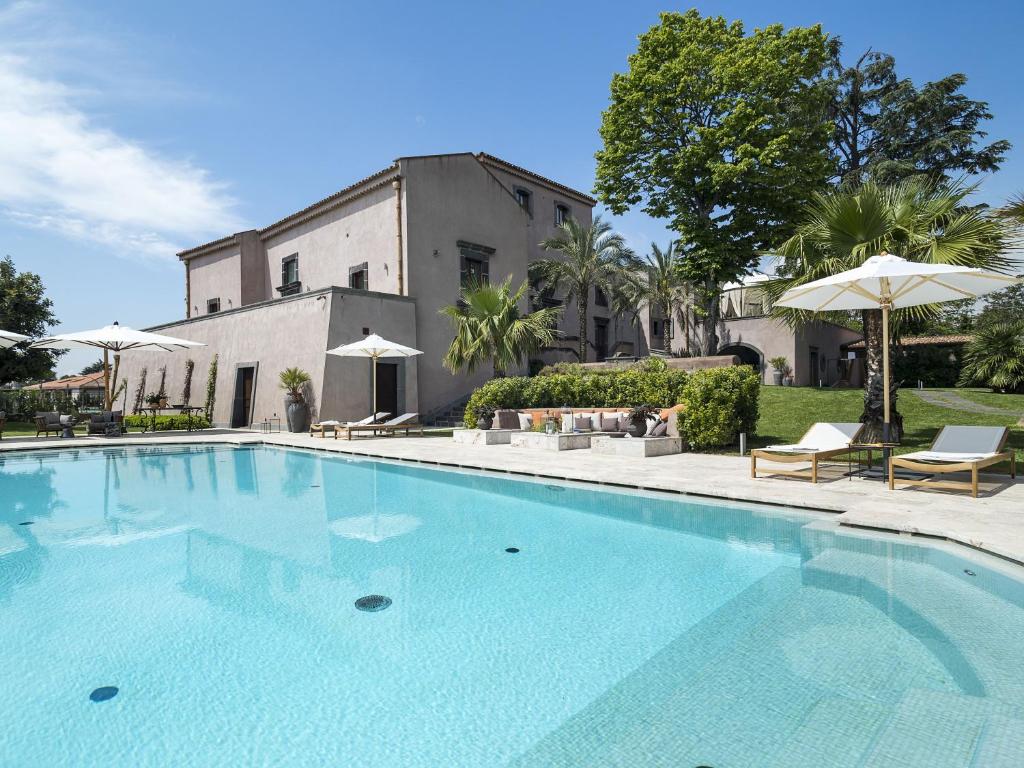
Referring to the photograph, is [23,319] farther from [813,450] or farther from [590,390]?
[813,450]

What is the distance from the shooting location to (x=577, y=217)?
3061 centimetres

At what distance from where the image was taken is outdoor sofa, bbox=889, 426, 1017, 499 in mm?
6832

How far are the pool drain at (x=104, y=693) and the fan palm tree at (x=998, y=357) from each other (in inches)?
960

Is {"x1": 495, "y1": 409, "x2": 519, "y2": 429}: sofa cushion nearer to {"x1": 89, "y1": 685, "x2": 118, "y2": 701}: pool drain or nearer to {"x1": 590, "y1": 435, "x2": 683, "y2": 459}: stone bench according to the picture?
{"x1": 590, "y1": 435, "x2": 683, "y2": 459}: stone bench

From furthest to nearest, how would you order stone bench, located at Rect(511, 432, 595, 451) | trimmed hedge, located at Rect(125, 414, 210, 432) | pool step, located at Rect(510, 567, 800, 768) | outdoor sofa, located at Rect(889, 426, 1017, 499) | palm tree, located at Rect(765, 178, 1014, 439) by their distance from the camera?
trimmed hedge, located at Rect(125, 414, 210, 432)
stone bench, located at Rect(511, 432, 595, 451)
palm tree, located at Rect(765, 178, 1014, 439)
outdoor sofa, located at Rect(889, 426, 1017, 499)
pool step, located at Rect(510, 567, 800, 768)

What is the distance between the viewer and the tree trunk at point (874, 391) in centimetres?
1013

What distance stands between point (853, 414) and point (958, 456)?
8539 millimetres

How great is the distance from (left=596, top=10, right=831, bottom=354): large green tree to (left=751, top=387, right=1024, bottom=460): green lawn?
141 inches

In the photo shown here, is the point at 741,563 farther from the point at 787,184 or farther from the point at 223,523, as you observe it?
the point at 787,184

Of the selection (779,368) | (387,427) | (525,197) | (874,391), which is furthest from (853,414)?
(525,197)

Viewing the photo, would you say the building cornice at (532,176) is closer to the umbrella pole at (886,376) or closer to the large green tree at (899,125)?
the large green tree at (899,125)

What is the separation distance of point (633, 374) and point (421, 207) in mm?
11312

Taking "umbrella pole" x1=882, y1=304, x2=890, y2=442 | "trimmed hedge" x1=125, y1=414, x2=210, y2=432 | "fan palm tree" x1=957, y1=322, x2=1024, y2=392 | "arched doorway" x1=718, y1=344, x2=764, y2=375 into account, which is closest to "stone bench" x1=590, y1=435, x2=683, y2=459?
"umbrella pole" x1=882, y1=304, x2=890, y2=442

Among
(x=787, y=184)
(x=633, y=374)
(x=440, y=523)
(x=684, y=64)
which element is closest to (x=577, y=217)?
(x=684, y=64)
